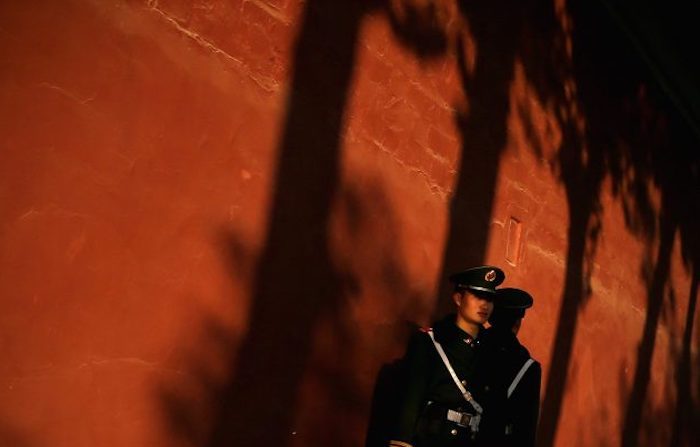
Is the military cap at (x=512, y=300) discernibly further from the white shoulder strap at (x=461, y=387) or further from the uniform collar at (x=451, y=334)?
the white shoulder strap at (x=461, y=387)

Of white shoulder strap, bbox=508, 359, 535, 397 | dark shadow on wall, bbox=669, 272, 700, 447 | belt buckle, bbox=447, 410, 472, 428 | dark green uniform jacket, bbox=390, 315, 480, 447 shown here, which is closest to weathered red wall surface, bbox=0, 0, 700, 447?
dark green uniform jacket, bbox=390, 315, 480, 447

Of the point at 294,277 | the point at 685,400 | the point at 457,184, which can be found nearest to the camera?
the point at 294,277

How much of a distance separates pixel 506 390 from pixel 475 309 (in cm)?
40

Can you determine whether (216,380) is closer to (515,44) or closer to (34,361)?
(34,361)

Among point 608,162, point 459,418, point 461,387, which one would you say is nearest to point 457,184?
point 461,387

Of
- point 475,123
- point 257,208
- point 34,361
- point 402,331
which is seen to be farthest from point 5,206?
point 475,123

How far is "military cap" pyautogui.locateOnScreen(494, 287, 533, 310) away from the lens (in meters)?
4.14

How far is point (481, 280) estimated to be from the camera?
12.7 ft

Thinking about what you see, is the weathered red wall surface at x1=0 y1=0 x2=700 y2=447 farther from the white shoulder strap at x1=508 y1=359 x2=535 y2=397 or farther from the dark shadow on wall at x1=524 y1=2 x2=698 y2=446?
the white shoulder strap at x1=508 y1=359 x2=535 y2=397

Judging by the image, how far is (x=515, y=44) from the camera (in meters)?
5.46

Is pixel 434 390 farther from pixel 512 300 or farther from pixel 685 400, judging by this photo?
pixel 685 400

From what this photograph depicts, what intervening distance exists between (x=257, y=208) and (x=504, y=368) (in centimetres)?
140

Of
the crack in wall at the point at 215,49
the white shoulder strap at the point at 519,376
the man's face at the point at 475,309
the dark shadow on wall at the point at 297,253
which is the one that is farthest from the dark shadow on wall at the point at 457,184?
the white shoulder strap at the point at 519,376

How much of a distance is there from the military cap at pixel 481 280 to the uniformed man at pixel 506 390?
0.89 ft
